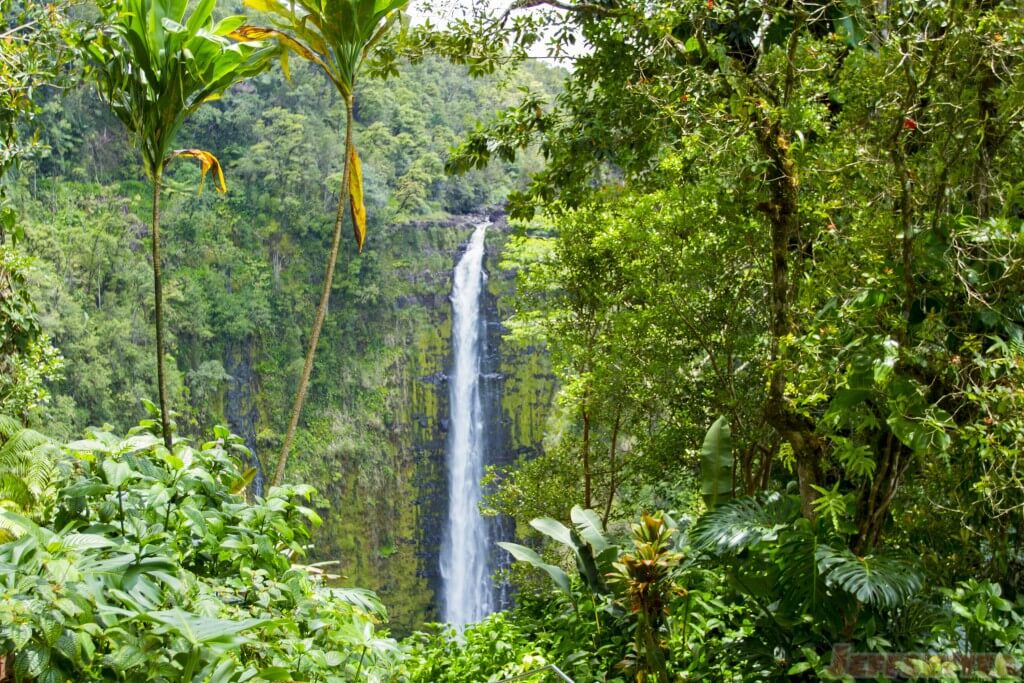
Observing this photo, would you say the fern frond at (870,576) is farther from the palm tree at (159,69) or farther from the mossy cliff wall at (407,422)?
the mossy cliff wall at (407,422)

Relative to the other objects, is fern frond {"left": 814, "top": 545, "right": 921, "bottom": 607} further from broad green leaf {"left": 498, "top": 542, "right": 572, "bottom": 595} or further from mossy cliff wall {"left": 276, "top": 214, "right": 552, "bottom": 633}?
mossy cliff wall {"left": 276, "top": 214, "right": 552, "bottom": 633}

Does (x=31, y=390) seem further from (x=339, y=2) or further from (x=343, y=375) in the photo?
(x=343, y=375)

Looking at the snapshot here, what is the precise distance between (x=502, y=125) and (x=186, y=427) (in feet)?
50.0

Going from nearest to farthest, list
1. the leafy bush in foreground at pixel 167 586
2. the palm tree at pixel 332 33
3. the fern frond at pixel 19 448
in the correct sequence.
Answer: the leafy bush in foreground at pixel 167 586 → the fern frond at pixel 19 448 → the palm tree at pixel 332 33

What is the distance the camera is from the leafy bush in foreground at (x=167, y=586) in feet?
5.21

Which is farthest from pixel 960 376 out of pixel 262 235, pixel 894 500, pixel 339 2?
pixel 262 235

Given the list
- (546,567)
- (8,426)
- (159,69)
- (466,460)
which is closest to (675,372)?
(546,567)

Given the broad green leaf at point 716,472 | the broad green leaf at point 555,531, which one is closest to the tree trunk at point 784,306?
the broad green leaf at point 716,472

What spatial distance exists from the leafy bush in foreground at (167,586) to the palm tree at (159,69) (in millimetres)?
637

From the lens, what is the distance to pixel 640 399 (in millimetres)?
5434

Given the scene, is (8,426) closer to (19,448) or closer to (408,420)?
(19,448)

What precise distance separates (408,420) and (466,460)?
2023 mm

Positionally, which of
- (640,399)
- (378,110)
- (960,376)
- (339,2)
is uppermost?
(378,110)

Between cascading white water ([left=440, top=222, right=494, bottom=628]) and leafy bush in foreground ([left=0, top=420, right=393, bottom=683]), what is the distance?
13246 millimetres
